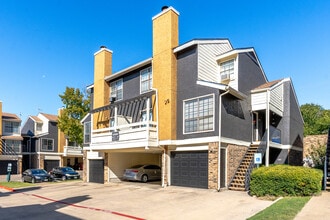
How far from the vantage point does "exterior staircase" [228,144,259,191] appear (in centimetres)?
1458

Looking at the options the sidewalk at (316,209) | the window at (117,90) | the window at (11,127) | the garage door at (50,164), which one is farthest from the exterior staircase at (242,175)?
the window at (11,127)

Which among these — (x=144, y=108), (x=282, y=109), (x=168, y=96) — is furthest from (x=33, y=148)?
(x=282, y=109)

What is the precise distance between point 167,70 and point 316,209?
429 inches

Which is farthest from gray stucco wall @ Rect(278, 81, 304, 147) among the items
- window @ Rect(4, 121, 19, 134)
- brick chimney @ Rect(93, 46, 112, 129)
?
window @ Rect(4, 121, 19, 134)

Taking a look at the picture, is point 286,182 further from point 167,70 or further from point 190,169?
point 167,70

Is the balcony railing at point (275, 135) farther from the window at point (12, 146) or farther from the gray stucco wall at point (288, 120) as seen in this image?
the window at point (12, 146)

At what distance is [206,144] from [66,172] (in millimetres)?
18444

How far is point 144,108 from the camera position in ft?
62.4

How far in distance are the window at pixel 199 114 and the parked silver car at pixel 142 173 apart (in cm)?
630

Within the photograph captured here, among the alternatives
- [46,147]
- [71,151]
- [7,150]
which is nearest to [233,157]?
[71,151]

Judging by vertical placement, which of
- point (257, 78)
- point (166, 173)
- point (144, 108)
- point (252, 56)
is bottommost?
point (166, 173)

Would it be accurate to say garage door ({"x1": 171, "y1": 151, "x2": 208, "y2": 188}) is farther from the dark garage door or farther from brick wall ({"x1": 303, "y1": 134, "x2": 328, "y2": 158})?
brick wall ({"x1": 303, "y1": 134, "x2": 328, "y2": 158})

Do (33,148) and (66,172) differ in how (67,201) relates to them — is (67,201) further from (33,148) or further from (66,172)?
(33,148)

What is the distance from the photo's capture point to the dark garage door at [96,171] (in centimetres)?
2219
